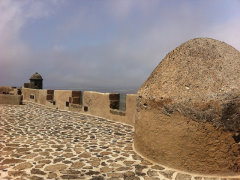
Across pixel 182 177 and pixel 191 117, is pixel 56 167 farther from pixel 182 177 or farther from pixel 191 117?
pixel 191 117

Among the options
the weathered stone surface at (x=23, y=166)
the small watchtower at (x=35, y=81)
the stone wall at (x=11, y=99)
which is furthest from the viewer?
the small watchtower at (x=35, y=81)

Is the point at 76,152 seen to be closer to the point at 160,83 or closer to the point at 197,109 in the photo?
A: the point at 160,83

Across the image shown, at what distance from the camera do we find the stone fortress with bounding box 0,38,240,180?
13.2 ft

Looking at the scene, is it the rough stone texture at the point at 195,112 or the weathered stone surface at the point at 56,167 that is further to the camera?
the weathered stone surface at the point at 56,167

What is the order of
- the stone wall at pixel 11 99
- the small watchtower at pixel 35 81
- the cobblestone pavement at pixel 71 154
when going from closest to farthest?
1. the cobblestone pavement at pixel 71 154
2. the stone wall at pixel 11 99
3. the small watchtower at pixel 35 81

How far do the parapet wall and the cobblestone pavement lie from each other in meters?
1.02

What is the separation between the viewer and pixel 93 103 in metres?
10.7

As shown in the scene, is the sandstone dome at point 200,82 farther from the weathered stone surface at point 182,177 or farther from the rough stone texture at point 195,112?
the weathered stone surface at point 182,177

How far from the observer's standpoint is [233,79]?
4305mm

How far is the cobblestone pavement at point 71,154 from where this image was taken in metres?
4.08

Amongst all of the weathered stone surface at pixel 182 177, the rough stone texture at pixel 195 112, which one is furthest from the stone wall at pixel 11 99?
the weathered stone surface at pixel 182 177

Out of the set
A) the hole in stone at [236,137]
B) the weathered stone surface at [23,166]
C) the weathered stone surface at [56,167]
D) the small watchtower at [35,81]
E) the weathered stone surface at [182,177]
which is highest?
the small watchtower at [35,81]

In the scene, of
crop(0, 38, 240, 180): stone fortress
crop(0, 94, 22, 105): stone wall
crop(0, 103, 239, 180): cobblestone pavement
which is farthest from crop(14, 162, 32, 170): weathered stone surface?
crop(0, 94, 22, 105): stone wall

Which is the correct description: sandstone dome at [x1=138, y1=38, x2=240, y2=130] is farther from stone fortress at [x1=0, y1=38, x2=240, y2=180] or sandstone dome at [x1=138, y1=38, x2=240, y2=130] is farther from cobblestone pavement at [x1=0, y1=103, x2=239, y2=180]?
cobblestone pavement at [x1=0, y1=103, x2=239, y2=180]
